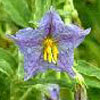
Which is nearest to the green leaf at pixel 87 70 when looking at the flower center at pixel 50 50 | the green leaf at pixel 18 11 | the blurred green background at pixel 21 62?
the blurred green background at pixel 21 62

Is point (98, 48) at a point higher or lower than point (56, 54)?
higher

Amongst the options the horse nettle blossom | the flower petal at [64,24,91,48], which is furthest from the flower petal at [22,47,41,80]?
the flower petal at [64,24,91,48]

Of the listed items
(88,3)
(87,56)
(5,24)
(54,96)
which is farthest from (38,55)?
(88,3)

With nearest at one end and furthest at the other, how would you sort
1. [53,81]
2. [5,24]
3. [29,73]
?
1. [29,73]
2. [53,81]
3. [5,24]

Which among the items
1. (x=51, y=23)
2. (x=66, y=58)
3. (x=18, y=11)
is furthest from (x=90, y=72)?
(x=18, y=11)

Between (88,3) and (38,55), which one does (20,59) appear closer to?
(38,55)

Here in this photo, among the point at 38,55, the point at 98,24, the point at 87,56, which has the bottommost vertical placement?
the point at 38,55

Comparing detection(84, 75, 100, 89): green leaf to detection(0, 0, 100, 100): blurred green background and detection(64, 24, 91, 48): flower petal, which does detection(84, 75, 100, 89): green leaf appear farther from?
detection(64, 24, 91, 48): flower petal
